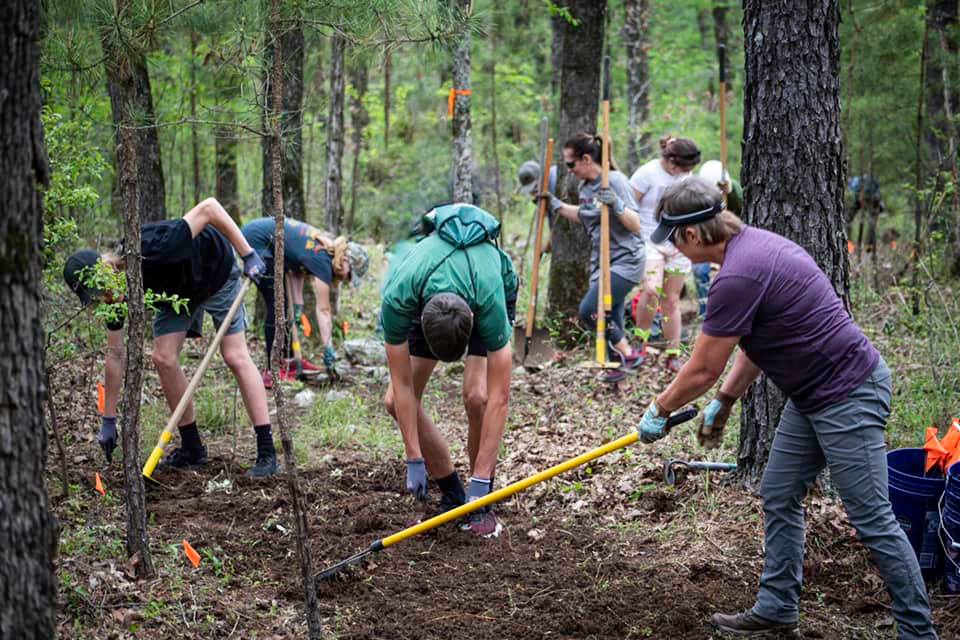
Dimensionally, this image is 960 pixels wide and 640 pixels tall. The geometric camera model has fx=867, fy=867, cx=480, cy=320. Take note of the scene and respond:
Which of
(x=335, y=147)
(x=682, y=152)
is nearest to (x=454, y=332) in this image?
(x=682, y=152)

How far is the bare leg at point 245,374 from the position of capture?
5.66m

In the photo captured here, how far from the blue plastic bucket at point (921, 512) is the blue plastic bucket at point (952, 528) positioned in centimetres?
6

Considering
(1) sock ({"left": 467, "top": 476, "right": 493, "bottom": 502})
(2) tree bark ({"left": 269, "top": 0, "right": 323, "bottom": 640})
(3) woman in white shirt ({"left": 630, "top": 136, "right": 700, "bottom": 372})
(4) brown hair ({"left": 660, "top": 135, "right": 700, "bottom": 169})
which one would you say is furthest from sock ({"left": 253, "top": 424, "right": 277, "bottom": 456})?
(4) brown hair ({"left": 660, "top": 135, "right": 700, "bottom": 169})

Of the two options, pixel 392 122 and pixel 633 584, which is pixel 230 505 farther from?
pixel 392 122

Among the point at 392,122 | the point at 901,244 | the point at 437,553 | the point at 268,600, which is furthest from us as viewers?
the point at 392,122

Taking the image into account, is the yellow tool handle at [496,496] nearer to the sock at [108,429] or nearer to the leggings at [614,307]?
the sock at [108,429]

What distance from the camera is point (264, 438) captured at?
571cm

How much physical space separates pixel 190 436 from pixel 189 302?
95cm

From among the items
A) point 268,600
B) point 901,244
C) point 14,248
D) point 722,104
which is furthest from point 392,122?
point 14,248

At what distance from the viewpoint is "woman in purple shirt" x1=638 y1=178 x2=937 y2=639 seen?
326cm

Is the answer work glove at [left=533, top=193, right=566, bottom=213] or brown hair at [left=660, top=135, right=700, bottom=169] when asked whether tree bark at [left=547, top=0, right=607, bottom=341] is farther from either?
brown hair at [left=660, top=135, right=700, bottom=169]

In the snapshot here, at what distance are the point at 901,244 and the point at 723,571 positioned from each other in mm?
8448

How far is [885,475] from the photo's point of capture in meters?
3.33

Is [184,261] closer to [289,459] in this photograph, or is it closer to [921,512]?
[289,459]
